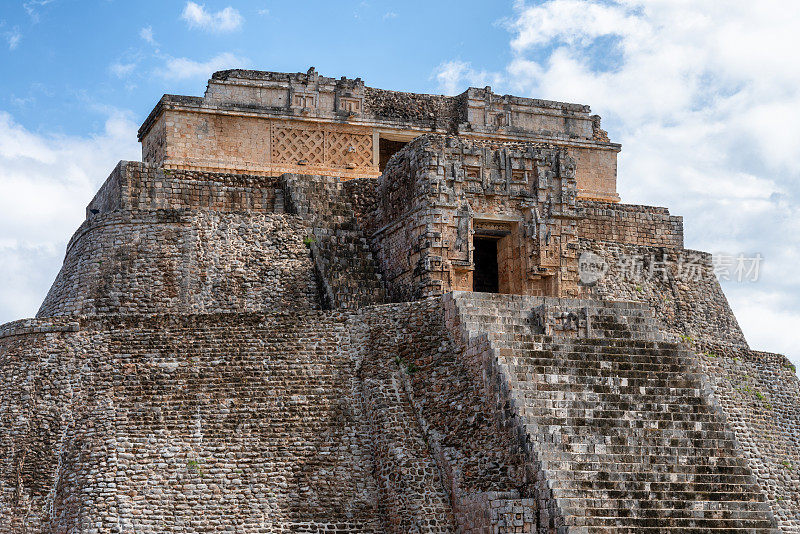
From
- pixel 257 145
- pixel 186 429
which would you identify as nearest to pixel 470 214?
pixel 257 145

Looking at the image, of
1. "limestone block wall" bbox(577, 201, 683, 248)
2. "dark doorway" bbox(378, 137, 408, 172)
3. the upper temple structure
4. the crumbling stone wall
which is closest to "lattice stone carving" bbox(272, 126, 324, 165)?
the upper temple structure

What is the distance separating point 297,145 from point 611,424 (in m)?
10.9

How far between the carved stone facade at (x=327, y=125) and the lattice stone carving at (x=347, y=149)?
0.02 meters

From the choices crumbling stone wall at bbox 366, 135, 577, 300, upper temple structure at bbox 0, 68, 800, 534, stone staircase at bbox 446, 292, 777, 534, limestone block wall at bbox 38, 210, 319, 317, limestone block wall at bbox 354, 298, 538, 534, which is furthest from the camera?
crumbling stone wall at bbox 366, 135, 577, 300

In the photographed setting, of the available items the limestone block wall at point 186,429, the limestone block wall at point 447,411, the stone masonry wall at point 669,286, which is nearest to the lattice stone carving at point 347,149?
the stone masonry wall at point 669,286

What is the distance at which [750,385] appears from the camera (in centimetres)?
2175

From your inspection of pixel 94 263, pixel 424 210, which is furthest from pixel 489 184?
pixel 94 263

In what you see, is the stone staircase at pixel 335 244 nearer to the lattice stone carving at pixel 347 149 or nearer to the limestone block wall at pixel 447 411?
the lattice stone carving at pixel 347 149

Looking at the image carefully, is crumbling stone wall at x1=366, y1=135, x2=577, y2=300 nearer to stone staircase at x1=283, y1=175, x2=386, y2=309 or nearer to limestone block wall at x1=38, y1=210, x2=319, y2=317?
stone staircase at x1=283, y1=175, x2=386, y2=309

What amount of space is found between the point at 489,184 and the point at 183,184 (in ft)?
18.9

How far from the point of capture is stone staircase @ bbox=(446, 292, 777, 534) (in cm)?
1490

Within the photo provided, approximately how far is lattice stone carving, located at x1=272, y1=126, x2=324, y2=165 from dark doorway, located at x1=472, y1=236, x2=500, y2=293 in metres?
4.31

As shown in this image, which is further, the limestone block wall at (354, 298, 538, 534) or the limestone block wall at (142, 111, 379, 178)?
the limestone block wall at (142, 111, 379, 178)

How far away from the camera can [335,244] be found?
21391 mm
